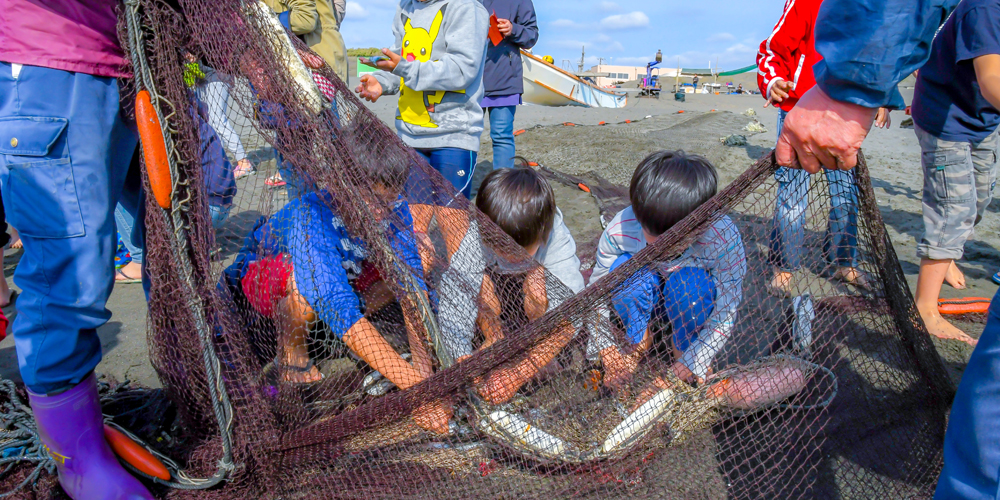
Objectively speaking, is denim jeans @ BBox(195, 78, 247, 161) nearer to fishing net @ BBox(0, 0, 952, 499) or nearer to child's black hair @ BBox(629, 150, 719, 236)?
fishing net @ BBox(0, 0, 952, 499)

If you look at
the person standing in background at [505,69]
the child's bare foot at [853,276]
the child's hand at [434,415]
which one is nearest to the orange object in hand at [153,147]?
the child's hand at [434,415]

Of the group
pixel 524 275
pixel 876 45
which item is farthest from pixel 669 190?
pixel 876 45

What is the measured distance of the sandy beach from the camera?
1.89 metres

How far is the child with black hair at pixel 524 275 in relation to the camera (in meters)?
1.64

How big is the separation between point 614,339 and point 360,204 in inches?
35.8

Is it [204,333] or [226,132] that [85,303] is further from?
[226,132]

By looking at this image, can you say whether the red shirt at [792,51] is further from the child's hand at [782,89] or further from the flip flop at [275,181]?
the flip flop at [275,181]

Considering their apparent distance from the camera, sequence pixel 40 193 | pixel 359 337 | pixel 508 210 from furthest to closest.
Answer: pixel 508 210
pixel 359 337
pixel 40 193

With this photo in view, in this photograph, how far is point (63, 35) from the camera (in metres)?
1.45

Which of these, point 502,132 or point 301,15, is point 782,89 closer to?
point 502,132

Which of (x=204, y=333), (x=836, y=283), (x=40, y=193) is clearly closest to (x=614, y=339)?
(x=836, y=283)

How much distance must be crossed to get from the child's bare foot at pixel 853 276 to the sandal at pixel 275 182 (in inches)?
72.2

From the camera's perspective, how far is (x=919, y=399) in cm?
180

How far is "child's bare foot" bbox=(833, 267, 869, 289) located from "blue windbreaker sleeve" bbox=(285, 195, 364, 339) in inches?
63.6
